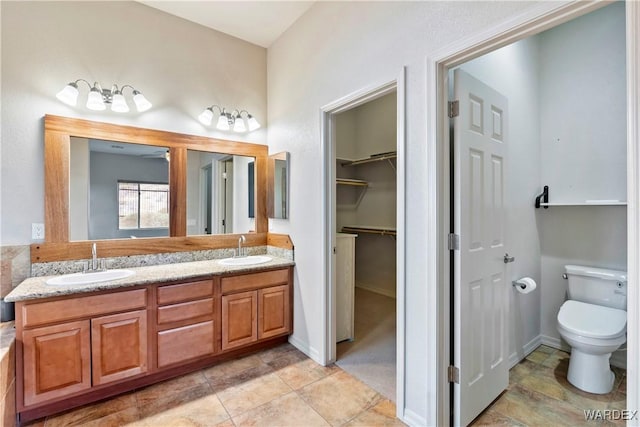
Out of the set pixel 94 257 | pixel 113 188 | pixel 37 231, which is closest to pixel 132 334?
pixel 94 257

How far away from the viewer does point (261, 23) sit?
9.20 feet

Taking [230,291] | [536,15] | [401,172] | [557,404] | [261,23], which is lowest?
[557,404]

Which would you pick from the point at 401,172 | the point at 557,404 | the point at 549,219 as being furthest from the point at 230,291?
the point at 549,219

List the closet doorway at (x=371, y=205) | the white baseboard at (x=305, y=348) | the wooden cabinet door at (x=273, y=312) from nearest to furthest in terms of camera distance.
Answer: the white baseboard at (x=305, y=348) → the wooden cabinet door at (x=273, y=312) → the closet doorway at (x=371, y=205)

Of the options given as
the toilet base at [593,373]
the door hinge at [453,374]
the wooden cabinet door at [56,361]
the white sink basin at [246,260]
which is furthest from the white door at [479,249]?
the wooden cabinet door at [56,361]

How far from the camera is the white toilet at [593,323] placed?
1957mm

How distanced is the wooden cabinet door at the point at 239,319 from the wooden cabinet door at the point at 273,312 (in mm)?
59

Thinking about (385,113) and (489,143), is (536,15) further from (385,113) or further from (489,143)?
(385,113)

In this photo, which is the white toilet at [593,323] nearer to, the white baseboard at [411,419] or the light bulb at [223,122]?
the white baseboard at [411,419]

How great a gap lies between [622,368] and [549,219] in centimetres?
126

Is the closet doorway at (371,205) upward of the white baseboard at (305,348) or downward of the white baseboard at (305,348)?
upward

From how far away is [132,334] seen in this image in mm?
2039

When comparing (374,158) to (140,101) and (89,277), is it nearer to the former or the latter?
(140,101)

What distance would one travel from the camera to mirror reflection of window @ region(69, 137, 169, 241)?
2.28m
